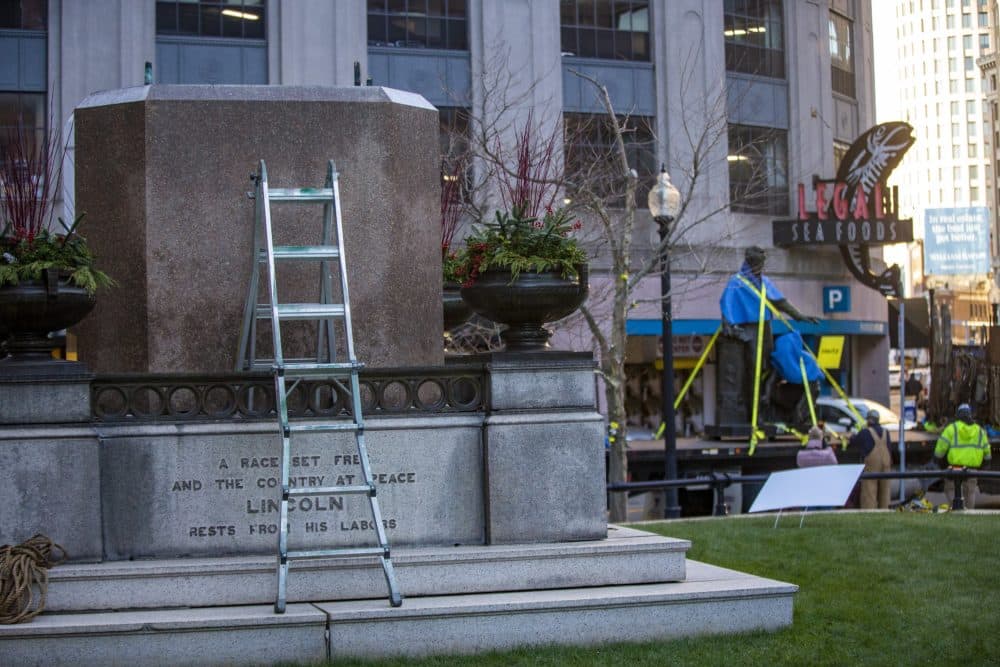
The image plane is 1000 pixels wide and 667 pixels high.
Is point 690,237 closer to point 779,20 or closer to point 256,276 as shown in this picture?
point 779,20

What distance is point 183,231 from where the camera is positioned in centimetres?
970

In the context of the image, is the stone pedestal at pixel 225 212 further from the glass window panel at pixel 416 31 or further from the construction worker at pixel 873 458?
the glass window panel at pixel 416 31

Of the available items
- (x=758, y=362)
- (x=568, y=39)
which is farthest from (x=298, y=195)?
(x=568, y=39)

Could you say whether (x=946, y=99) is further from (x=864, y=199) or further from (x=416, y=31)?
(x=416, y=31)

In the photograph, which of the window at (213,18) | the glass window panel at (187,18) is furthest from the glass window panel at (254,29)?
the glass window panel at (187,18)

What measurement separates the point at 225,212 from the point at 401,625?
11.1 ft

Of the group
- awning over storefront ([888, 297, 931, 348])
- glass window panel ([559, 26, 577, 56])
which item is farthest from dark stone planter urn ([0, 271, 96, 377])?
awning over storefront ([888, 297, 931, 348])

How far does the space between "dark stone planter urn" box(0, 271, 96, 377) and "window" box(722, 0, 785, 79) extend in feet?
97.2

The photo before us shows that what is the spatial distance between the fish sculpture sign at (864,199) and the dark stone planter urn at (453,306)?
89.9 ft

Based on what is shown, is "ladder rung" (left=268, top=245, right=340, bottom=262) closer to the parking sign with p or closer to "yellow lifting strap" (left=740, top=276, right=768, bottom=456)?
"yellow lifting strap" (left=740, top=276, right=768, bottom=456)

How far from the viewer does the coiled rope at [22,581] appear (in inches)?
304

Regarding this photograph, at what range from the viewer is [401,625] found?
26.0 feet

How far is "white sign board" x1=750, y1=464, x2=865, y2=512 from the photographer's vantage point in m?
15.4

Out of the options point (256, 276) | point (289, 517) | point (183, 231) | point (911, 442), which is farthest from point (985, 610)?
point (911, 442)
